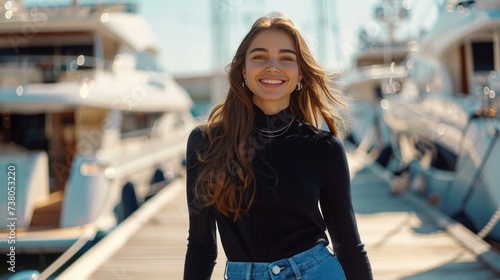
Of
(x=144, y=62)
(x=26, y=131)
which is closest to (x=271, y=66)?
(x=26, y=131)

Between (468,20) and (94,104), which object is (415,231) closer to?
(468,20)

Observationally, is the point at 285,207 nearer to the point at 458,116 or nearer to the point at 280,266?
the point at 280,266

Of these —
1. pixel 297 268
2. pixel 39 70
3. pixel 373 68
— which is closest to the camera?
pixel 297 268

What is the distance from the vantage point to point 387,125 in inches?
515

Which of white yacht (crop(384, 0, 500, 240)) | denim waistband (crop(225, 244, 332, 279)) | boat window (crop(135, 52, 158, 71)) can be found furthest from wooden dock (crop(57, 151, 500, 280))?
boat window (crop(135, 52, 158, 71))

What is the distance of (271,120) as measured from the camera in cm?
167

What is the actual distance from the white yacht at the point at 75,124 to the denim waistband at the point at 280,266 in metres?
4.13

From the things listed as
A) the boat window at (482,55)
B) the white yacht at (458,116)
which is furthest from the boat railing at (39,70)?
the boat window at (482,55)

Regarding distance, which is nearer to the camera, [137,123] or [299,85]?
[299,85]

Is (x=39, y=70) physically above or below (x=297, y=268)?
above

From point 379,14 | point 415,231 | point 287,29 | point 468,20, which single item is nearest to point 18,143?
point 415,231

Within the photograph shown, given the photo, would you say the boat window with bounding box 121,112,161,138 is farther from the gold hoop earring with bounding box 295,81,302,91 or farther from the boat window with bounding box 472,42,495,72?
the gold hoop earring with bounding box 295,81,302,91

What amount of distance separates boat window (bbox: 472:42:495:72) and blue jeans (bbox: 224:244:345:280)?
8507mm

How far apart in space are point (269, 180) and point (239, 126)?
18 cm
